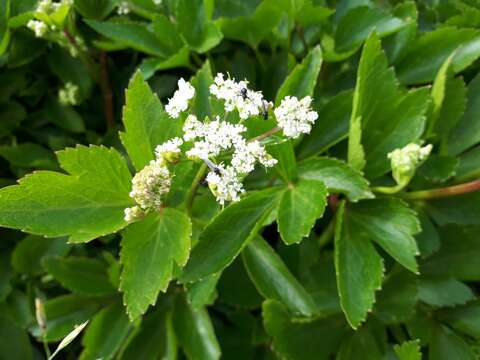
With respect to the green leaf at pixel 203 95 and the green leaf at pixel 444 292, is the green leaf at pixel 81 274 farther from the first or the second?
the green leaf at pixel 444 292

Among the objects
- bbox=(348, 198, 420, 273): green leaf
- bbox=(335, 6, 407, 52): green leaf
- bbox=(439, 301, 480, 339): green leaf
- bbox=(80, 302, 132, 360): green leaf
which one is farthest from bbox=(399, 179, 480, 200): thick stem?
bbox=(80, 302, 132, 360): green leaf

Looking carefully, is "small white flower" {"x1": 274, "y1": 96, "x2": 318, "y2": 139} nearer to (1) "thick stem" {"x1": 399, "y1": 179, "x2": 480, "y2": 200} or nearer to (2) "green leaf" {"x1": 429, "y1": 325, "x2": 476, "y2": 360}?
(1) "thick stem" {"x1": 399, "y1": 179, "x2": 480, "y2": 200}

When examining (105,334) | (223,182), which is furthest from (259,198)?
(105,334)

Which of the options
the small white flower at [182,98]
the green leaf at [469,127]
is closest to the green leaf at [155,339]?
the small white flower at [182,98]

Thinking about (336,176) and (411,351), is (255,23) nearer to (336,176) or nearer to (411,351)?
(336,176)

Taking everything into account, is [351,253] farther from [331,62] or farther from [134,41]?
[134,41]

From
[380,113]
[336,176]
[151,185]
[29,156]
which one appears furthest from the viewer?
[29,156]
